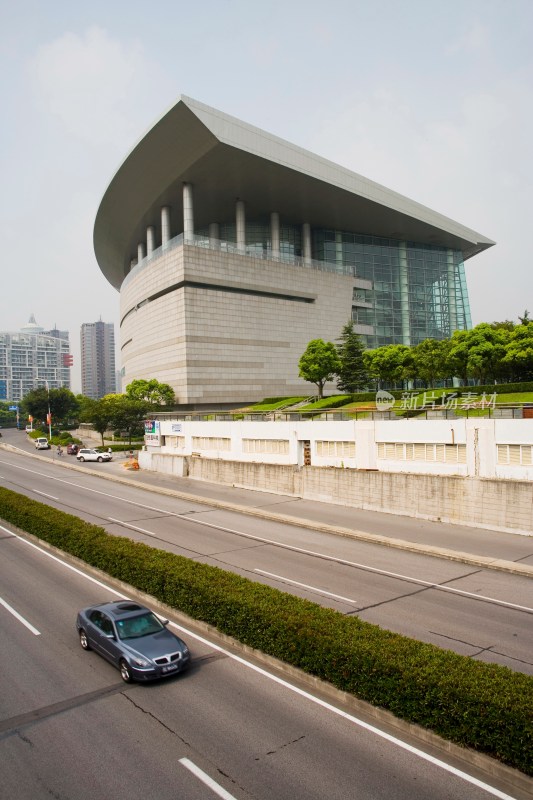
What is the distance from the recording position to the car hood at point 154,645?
11422 mm

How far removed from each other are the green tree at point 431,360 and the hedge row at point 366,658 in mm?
44982

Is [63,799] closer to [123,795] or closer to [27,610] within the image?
[123,795]

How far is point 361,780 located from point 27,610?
11.2 metres

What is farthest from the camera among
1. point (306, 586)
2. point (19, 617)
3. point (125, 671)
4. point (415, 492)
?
point (415, 492)

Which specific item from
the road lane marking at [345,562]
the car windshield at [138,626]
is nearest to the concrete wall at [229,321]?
the road lane marking at [345,562]

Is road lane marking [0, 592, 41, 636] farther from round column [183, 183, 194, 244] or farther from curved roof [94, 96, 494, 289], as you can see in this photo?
round column [183, 183, 194, 244]

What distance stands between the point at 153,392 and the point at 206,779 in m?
64.4

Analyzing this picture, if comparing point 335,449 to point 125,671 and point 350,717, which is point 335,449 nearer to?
point 125,671

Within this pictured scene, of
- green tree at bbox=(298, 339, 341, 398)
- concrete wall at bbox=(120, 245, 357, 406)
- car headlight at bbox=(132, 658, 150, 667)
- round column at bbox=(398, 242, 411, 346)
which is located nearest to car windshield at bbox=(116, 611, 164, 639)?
car headlight at bbox=(132, 658, 150, 667)

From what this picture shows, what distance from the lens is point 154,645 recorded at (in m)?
11.7

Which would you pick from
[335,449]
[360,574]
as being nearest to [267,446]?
[335,449]

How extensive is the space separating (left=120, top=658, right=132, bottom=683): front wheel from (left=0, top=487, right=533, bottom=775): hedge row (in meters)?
2.66

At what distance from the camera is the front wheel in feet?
37.0

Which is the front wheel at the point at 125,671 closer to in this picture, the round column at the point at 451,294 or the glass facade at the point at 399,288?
the glass facade at the point at 399,288
